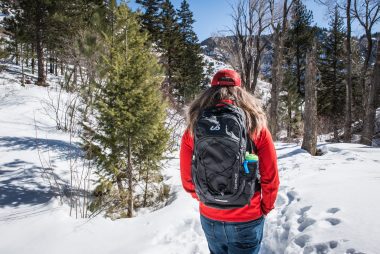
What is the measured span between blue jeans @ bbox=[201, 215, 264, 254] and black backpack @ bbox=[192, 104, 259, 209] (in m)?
0.19

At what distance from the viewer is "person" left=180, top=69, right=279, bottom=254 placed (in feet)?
6.32

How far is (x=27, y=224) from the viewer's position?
15.3ft

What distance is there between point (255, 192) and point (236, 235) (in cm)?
36

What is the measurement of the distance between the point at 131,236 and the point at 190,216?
1.11 metres

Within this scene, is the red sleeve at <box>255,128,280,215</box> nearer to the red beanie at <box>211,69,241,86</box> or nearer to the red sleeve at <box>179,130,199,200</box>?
the red beanie at <box>211,69,241,86</box>

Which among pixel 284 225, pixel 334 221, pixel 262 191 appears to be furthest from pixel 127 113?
pixel 262 191

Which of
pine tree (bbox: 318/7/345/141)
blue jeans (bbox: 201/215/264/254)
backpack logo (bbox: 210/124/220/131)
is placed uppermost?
pine tree (bbox: 318/7/345/141)

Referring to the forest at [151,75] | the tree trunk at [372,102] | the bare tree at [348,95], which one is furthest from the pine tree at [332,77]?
the tree trunk at [372,102]

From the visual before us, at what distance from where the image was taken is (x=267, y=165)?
1.93 m

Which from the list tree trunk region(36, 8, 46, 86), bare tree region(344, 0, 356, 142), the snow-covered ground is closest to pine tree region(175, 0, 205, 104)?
tree trunk region(36, 8, 46, 86)

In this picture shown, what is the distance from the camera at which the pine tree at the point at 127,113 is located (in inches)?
302

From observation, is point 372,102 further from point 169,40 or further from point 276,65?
point 169,40

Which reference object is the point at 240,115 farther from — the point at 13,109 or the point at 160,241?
the point at 13,109

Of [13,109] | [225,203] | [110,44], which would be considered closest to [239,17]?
[110,44]
